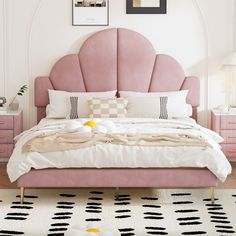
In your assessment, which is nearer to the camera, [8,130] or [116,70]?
[8,130]

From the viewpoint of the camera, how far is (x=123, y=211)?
472cm

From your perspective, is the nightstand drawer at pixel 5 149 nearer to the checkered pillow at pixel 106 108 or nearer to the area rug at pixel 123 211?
the checkered pillow at pixel 106 108

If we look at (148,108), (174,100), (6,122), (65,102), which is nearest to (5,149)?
(6,122)

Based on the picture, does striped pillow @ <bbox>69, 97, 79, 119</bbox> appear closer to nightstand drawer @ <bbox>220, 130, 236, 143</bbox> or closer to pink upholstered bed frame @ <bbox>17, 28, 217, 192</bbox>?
pink upholstered bed frame @ <bbox>17, 28, 217, 192</bbox>

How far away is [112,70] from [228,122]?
127cm

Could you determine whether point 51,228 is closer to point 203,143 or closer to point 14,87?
point 203,143

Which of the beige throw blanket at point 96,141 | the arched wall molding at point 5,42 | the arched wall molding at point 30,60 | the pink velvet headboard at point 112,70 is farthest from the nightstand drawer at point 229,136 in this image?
the arched wall molding at point 5,42

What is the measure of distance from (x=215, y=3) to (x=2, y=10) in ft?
7.11

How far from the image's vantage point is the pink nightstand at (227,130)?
20.8ft

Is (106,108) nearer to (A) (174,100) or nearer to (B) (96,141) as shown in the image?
(A) (174,100)

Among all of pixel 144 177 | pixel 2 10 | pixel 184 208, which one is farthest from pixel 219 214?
pixel 2 10

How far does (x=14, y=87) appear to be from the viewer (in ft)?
21.9

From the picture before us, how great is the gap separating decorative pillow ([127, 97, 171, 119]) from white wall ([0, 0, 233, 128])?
65 centimetres

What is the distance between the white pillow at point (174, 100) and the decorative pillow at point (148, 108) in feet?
0.07
